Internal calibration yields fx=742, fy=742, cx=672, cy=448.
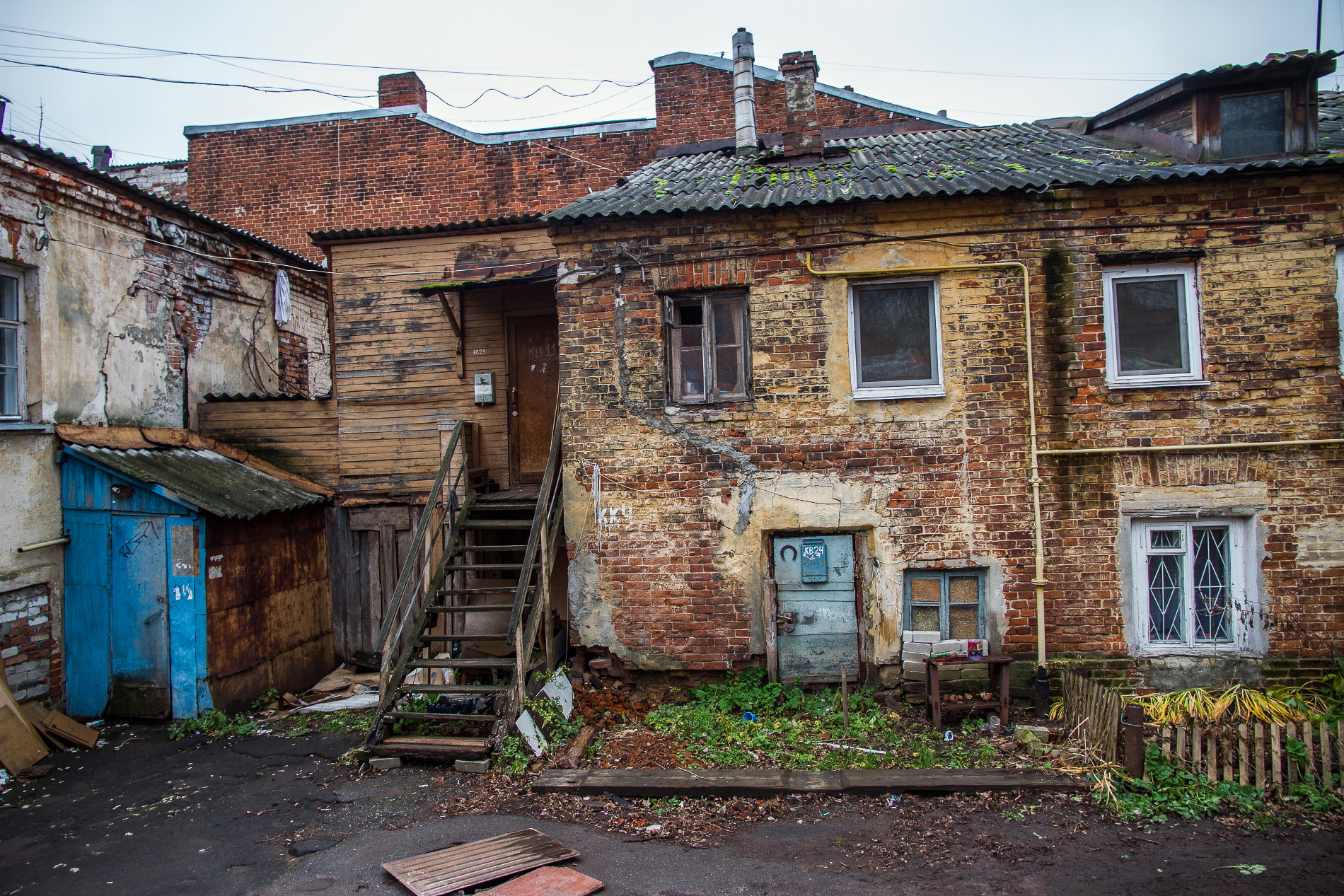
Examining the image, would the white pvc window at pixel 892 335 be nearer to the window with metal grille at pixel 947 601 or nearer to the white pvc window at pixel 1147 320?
the white pvc window at pixel 1147 320

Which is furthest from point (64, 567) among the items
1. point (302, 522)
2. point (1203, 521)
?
Result: point (1203, 521)

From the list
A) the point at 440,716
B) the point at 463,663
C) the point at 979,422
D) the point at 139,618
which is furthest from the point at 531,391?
the point at 979,422

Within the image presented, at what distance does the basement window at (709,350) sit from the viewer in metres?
7.65

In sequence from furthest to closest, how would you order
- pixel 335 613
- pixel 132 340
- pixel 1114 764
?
pixel 335 613
pixel 132 340
pixel 1114 764

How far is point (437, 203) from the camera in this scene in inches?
631

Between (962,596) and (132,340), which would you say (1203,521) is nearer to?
(962,596)

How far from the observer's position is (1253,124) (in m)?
7.56

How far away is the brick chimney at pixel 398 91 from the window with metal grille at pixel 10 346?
34.1 feet

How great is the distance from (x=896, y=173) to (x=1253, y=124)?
3586 mm

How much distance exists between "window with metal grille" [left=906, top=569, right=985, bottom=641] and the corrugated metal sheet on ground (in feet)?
13.5

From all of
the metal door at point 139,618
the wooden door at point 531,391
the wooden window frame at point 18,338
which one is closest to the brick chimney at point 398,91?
the wooden door at point 531,391

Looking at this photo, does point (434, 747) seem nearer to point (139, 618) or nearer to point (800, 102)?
point (139, 618)

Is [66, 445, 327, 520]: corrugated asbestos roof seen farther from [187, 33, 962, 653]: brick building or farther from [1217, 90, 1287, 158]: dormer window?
[1217, 90, 1287, 158]: dormer window

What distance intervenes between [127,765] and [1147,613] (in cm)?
994
